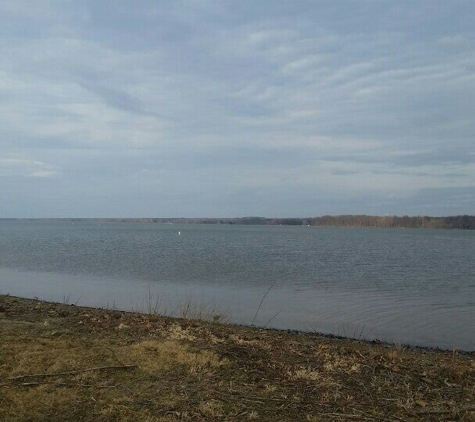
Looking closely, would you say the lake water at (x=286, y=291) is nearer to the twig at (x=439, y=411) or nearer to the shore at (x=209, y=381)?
the shore at (x=209, y=381)

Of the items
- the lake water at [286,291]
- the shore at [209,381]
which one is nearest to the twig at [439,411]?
the shore at [209,381]

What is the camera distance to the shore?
497 centimetres

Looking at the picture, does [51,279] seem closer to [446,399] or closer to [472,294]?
[472,294]

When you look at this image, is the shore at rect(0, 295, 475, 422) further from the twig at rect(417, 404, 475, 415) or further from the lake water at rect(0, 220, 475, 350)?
the lake water at rect(0, 220, 475, 350)

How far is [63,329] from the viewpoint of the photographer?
8.50 meters

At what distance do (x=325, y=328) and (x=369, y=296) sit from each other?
6408mm

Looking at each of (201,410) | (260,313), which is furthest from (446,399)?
(260,313)

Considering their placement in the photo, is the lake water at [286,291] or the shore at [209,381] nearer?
the shore at [209,381]

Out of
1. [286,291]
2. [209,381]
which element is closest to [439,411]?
[209,381]

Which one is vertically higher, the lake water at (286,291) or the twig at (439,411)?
the twig at (439,411)

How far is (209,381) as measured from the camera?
5801mm

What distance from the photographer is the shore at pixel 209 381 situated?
16.3ft

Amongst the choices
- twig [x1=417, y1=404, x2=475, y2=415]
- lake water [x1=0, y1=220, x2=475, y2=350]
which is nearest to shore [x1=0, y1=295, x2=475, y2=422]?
twig [x1=417, y1=404, x2=475, y2=415]

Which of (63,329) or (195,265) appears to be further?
(195,265)
